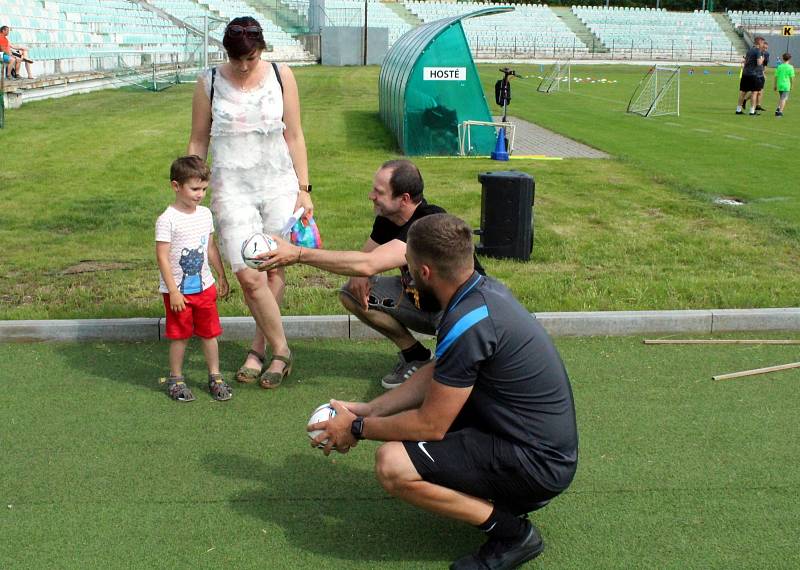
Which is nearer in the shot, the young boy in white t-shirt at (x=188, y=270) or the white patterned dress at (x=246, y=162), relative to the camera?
the young boy in white t-shirt at (x=188, y=270)

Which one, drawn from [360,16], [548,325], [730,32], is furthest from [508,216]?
[730,32]

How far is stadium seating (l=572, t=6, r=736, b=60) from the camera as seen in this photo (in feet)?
245

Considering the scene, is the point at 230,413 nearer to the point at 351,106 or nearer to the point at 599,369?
the point at 599,369

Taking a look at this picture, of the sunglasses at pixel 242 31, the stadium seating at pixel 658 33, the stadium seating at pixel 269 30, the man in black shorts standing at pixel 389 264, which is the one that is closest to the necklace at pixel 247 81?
the sunglasses at pixel 242 31

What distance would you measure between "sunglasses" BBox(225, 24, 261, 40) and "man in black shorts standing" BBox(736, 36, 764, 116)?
2155 cm

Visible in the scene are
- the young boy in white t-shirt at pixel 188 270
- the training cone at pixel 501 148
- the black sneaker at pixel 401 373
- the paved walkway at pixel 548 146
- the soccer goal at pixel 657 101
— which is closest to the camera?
the young boy in white t-shirt at pixel 188 270

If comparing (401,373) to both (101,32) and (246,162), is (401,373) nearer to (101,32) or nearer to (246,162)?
(246,162)

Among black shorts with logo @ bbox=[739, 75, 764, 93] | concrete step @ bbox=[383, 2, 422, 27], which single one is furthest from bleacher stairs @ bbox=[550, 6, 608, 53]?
black shorts with logo @ bbox=[739, 75, 764, 93]

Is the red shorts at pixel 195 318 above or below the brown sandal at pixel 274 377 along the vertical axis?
above

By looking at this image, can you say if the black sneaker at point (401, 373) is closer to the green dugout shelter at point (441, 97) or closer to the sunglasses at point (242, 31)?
the sunglasses at point (242, 31)

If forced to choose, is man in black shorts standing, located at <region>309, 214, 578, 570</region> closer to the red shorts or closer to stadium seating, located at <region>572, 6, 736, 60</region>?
the red shorts

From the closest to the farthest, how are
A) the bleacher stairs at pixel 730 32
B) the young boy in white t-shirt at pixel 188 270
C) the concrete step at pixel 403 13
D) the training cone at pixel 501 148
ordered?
1. the young boy in white t-shirt at pixel 188 270
2. the training cone at pixel 501 148
3. the concrete step at pixel 403 13
4. the bleacher stairs at pixel 730 32

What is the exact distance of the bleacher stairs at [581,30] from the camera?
74.4m

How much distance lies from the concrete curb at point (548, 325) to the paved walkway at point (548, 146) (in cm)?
1010
